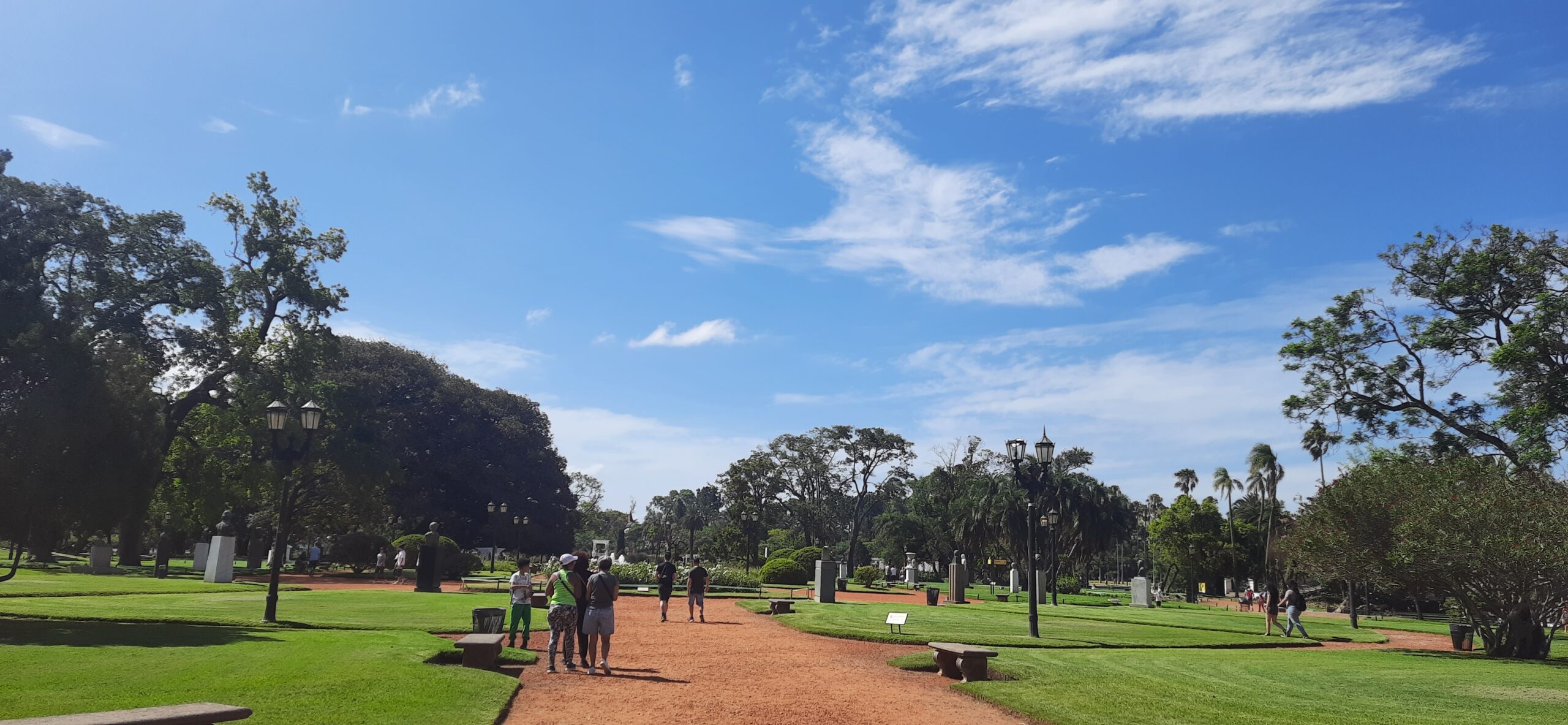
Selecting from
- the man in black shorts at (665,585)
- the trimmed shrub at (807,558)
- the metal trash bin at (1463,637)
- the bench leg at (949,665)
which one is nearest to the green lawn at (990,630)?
the man in black shorts at (665,585)

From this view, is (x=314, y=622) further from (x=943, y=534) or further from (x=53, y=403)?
(x=943, y=534)

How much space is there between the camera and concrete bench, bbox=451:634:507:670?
12.4 meters

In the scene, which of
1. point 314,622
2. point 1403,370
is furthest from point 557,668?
point 1403,370

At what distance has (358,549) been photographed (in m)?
44.9

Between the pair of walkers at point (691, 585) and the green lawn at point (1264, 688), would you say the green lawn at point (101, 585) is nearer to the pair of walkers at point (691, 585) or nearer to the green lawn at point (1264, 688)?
the pair of walkers at point (691, 585)

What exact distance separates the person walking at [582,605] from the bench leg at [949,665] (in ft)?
17.1

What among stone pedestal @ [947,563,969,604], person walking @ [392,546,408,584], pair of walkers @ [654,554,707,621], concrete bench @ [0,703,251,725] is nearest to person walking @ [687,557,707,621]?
pair of walkers @ [654,554,707,621]

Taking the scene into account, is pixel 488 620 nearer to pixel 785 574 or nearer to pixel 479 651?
pixel 479 651

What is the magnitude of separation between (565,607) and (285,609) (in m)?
11.9

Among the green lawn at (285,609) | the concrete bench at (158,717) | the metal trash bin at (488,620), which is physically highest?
the concrete bench at (158,717)

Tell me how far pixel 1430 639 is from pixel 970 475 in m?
51.0

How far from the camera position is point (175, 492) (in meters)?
40.9

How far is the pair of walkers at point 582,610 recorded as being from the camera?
509 inches

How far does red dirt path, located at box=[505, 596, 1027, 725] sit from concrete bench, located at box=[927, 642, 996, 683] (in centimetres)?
34
